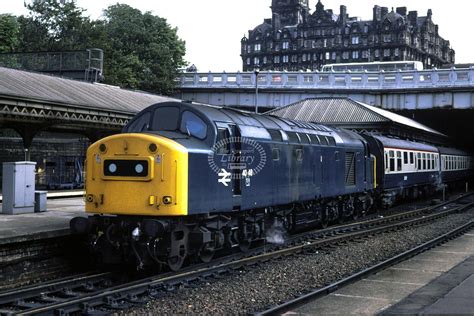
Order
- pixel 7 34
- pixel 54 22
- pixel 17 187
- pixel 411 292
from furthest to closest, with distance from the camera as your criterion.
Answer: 1. pixel 54 22
2. pixel 7 34
3. pixel 17 187
4. pixel 411 292

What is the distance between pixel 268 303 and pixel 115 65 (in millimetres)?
52274

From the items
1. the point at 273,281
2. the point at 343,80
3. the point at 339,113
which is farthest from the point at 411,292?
the point at 343,80

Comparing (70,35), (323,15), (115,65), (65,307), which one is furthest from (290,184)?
(323,15)

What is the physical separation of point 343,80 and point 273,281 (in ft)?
126

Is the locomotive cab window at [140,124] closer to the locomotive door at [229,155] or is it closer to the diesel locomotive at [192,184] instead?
the diesel locomotive at [192,184]

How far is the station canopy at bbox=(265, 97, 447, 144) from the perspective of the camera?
3922 cm

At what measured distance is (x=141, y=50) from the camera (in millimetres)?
64500

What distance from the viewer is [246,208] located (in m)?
13.0

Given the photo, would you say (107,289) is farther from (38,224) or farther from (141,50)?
(141,50)

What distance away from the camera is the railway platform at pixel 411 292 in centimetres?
864

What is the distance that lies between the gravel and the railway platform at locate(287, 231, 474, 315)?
0.65 meters

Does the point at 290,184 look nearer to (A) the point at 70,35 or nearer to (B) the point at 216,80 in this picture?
(B) the point at 216,80

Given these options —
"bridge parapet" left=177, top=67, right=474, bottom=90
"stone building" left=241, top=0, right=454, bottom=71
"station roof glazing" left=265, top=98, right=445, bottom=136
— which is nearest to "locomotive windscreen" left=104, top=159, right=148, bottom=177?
"station roof glazing" left=265, top=98, right=445, bottom=136

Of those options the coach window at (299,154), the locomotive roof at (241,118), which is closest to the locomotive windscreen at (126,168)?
the locomotive roof at (241,118)
